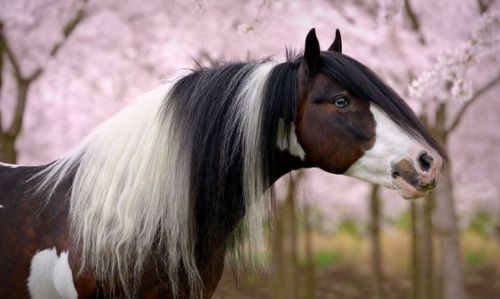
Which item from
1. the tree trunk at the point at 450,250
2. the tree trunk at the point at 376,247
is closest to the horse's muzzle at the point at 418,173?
the tree trunk at the point at 450,250

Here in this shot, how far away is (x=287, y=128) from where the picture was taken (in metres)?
3.26

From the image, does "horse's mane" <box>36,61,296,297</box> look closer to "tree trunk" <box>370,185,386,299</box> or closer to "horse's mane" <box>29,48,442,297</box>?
"horse's mane" <box>29,48,442,297</box>

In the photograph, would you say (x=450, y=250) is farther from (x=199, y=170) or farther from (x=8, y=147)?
(x=199, y=170)

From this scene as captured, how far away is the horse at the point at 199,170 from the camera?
3.11 metres

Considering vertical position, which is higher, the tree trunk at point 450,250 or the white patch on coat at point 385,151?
the white patch on coat at point 385,151

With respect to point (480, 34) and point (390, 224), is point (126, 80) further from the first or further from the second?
point (390, 224)

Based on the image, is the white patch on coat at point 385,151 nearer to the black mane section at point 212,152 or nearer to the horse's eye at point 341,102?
the horse's eye at point 341,102

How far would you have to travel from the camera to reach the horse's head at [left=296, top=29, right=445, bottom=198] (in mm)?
2979

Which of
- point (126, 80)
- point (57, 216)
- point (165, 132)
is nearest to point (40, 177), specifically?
point (57, 216)

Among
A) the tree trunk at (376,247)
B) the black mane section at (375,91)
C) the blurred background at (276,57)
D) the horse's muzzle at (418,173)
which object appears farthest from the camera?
the tree trunk at (376,247)

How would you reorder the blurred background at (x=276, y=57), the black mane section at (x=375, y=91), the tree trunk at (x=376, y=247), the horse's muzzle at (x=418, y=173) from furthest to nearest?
the tree trunk at (x=376, y=247) < the blurred background at (x=276, y=57) < the black mane section at (x=375, y=91) < the horse's muzzle at (x=418, y=173)

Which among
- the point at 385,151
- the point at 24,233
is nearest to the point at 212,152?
the point at 385,151

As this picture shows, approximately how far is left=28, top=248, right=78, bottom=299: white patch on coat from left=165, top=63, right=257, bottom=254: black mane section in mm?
592

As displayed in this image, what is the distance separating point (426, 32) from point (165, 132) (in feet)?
24.5
